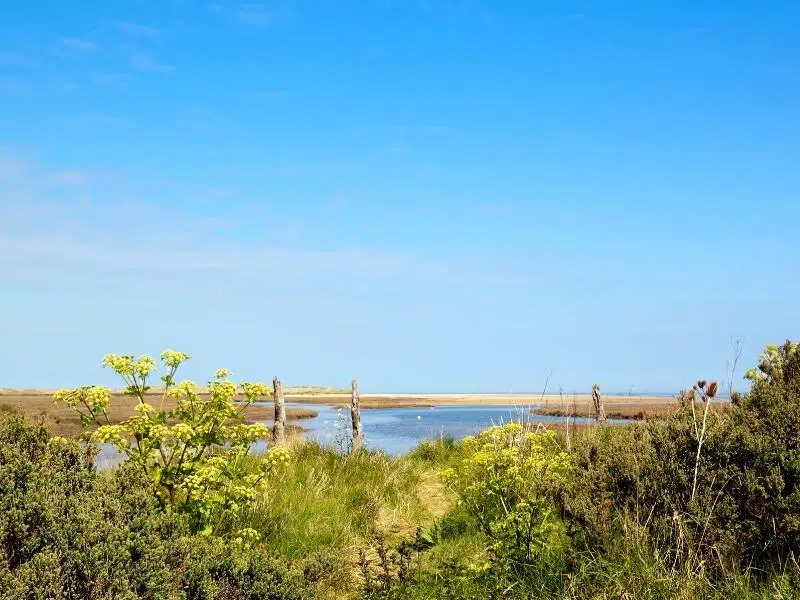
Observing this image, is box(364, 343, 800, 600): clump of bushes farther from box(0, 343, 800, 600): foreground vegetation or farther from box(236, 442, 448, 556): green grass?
box(236, 442, 448, 556): green grass

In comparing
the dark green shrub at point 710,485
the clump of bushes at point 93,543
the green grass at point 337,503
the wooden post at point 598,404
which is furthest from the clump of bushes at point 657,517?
the wooden post at point 598,404

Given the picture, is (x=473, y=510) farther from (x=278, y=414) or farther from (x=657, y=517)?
(x=278, y=414)

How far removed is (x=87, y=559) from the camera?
4.16 metres

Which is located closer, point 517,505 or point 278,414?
point 517,505

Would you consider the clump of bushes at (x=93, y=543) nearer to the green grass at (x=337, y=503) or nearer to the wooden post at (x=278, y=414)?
the green grass at (x=337, y=503)

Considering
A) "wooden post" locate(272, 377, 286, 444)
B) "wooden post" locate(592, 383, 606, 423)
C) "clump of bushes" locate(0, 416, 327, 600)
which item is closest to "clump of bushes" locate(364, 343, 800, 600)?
"clump of bushes" locate(0, 416, 327, 600)

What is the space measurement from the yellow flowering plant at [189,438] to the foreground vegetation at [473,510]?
23mm

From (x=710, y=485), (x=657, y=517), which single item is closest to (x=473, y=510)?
(x=657, y=517)

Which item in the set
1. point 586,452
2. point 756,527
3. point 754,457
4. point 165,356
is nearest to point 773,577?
point 756,527

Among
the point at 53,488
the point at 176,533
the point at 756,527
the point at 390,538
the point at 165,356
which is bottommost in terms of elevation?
the point at 390,538

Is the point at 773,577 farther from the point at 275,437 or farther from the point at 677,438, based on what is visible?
the point at 275,437

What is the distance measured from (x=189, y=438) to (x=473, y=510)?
2.92 m

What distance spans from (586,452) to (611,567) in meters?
1.64

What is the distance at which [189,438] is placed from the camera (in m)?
6.61
